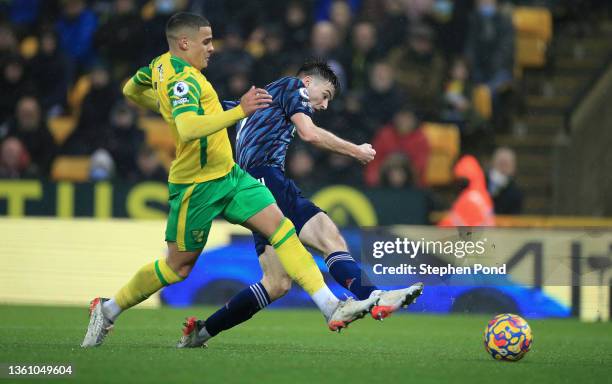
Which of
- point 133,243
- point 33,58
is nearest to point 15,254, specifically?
point 133,243

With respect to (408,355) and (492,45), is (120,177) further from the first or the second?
(408,355)

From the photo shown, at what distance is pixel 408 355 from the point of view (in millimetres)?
8266

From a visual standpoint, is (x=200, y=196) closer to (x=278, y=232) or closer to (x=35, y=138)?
(x=278, y=232)

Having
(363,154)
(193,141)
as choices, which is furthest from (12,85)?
(363,154)

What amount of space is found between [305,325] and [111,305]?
3.55 metres

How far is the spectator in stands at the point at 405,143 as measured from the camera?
50.8 ft

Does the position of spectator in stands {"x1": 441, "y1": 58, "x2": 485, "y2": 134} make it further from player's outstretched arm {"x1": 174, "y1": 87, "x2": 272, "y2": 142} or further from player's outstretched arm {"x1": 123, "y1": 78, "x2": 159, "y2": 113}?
player's outstretched arm {"x1": 174, "y1": 87, "x2": 272, "y2": 142}

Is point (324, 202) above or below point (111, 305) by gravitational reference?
above

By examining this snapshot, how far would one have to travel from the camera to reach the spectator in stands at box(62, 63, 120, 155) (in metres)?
16.7

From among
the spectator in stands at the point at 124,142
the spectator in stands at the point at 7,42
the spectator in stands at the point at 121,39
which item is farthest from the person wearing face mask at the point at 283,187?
the spectator in stands at the point at 7,42

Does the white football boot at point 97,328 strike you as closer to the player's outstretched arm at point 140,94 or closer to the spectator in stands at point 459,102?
the player's outstretched arm at point 140,94

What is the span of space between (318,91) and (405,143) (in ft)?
22.7

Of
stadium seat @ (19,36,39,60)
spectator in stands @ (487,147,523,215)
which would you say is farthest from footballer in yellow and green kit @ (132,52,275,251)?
stadium seat @ (19,36,39,60)

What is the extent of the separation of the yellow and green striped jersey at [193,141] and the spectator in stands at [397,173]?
709 cm
